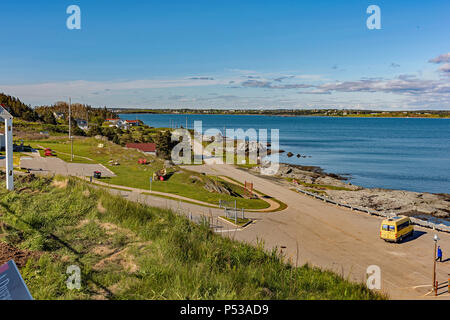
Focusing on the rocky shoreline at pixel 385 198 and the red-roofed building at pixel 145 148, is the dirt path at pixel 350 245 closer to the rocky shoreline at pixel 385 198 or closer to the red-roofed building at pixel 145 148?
the rocky shoreline at pixel 385 198

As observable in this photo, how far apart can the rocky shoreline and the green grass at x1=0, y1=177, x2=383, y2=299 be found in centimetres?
3384

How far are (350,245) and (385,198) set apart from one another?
2576 centimetres

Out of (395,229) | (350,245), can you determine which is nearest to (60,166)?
(350,245)

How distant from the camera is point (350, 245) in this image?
87.4 ft

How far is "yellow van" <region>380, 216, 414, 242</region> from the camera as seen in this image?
27.0 meters

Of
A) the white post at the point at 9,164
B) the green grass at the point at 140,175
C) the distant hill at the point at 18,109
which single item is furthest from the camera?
the distant hill at the point at 18,109

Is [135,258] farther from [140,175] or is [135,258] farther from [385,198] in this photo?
[385,198]

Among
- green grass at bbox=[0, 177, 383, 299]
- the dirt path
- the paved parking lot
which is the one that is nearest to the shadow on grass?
green grass at bbox=[0, 177, 383, 299]

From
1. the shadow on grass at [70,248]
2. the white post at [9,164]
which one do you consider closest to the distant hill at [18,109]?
the white post at [9,164]

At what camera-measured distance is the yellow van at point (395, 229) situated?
88.7ft

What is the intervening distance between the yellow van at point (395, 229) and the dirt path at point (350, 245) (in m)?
0.54

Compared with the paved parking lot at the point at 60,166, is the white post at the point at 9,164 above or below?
above

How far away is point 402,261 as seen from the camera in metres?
23.7
